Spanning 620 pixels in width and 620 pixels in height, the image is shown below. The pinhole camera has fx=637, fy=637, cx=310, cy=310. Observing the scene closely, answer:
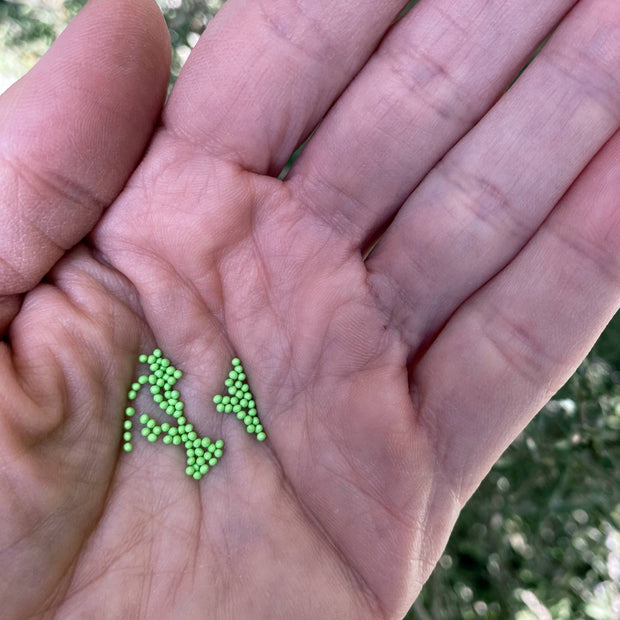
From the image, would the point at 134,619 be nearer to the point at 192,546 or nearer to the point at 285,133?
the point at 192,546

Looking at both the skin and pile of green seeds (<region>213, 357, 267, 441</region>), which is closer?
the skin

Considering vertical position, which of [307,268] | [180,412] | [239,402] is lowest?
[180,412]

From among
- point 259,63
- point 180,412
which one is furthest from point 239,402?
point 259,63

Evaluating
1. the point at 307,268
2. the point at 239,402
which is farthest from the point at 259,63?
the point at 239,402

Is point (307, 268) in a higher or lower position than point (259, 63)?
lower

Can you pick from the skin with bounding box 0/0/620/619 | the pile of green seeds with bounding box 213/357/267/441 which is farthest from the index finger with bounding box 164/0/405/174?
the pile of green seeds with bounding box 213/357/267/441

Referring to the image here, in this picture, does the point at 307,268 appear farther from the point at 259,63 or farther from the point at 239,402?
the point at 259,63

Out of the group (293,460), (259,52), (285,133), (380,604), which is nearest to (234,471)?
(293,460)

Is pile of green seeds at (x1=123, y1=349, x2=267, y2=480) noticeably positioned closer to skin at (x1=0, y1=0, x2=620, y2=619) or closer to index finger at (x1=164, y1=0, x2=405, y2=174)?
skin at (x1=0, y1=0, x2=620, y2=619)
